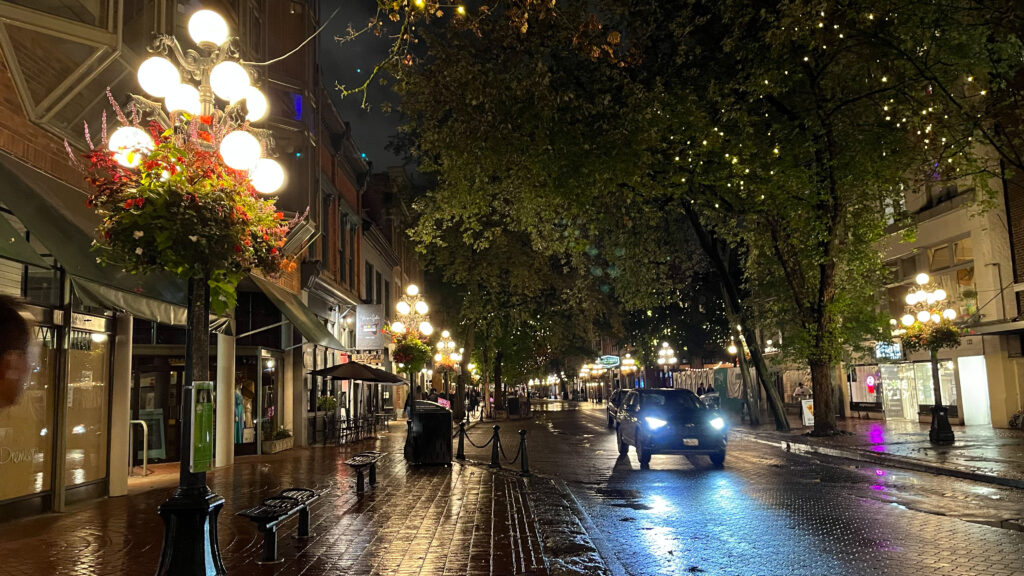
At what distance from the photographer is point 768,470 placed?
15203mm

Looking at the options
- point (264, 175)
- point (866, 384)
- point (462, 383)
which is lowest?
point (866, 384)

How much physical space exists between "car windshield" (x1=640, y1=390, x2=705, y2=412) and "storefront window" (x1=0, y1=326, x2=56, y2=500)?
451 inches

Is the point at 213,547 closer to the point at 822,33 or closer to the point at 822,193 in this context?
the point at 822,33

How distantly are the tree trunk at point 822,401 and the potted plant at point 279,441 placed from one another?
1506cm

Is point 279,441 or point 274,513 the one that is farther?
point 279,441

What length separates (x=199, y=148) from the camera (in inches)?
243

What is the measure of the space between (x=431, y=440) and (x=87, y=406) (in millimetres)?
6988

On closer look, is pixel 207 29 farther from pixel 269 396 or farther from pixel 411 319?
pixel 411 319

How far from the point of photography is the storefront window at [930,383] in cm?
2711

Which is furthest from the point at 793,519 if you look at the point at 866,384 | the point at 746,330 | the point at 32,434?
the point at 866,384

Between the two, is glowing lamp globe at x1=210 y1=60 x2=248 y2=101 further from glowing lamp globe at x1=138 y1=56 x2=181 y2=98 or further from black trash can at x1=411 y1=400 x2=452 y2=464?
black trash can at x1=411 y1=400 x2=452 y2=464

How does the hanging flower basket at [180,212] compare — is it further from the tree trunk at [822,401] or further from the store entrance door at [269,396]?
the tree trunk at [822,401]

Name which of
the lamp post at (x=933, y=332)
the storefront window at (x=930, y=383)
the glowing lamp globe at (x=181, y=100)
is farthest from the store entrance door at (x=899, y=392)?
the glowing lamp globe at (x=181, y=100)

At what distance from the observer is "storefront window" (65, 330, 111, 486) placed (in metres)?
10.3
